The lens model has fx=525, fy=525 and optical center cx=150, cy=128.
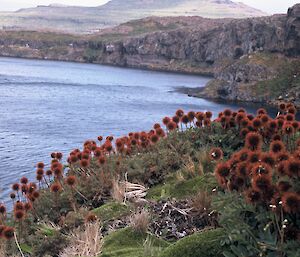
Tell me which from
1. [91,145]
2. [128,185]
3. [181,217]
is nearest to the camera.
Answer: [181,217]

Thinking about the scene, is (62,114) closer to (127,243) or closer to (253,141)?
(127,243)

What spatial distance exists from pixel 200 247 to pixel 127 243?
5.39ft

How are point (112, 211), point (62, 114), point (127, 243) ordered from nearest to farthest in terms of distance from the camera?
point (127, 243)
point (112, 211)
point (62, 114)

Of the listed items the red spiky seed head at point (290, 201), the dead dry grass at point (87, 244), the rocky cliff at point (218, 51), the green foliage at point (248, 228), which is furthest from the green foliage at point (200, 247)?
the rocky cliff at point (218, 51)

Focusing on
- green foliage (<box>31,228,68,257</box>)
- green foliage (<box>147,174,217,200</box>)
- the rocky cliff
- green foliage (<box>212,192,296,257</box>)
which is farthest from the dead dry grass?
the rocky cliff

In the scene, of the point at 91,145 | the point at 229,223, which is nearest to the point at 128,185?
the point at 91,145

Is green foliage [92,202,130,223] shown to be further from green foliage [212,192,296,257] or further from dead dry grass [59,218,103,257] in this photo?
green foliage [212,192,296,257]

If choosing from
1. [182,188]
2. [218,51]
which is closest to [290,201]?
[182,188]

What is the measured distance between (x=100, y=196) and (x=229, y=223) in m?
5.01

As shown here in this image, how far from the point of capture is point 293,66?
93875mm

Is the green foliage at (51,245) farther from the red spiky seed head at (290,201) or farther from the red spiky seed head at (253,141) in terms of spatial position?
the red spiky seed head at (290,201)

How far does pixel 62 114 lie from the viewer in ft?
150

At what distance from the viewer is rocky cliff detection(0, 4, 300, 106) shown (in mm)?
86375

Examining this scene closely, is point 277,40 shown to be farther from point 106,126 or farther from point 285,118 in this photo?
point 285,118
